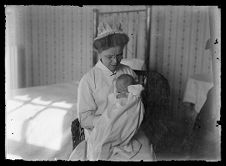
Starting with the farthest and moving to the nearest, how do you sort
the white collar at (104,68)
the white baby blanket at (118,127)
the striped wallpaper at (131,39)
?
the striped wallpaper at (131,39)
the white collar at (104,68)
the white baby blanket at (118,127)

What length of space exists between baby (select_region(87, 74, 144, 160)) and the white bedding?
0.23 metres

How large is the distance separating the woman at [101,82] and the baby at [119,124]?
0.05 meters

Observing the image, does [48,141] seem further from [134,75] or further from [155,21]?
[155,21]

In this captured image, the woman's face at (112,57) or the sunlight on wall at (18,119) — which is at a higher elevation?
the woman's face at (112,57)

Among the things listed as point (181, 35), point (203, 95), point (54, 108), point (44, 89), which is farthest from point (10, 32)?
point (203, 95)

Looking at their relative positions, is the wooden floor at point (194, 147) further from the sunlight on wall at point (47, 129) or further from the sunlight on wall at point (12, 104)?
the sunlight on wall at point (12, 104)

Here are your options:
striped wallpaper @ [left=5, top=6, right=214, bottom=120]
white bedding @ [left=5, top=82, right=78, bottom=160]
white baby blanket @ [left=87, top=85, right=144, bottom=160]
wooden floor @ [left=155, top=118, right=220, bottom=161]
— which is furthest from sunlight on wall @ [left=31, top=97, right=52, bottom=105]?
wooden floor @ [left=155, top=118, right=220, bottom=161]

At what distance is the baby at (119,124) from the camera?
3.38ft

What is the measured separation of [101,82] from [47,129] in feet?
1.32

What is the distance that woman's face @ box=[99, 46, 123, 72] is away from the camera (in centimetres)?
112

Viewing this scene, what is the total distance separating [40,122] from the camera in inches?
51.4

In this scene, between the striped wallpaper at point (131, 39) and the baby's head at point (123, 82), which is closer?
the baby's head at point (123, 82)

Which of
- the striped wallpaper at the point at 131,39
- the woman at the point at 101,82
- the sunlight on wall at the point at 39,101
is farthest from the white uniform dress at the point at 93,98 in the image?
the sunlight on wall at the point at 39,101

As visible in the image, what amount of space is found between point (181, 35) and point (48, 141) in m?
0.86
